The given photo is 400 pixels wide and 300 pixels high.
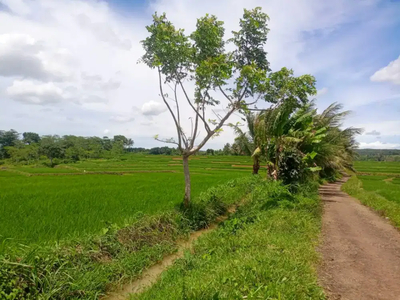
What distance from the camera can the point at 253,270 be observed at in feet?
10.3

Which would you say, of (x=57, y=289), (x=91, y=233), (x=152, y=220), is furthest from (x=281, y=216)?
(x=57, y=289)

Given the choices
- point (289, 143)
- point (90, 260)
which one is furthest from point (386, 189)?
point (90, 260)

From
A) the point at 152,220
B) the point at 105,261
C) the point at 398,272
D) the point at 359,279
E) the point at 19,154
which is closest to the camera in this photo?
the point at 359,279

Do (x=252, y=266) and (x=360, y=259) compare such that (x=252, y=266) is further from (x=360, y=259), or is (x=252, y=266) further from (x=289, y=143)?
(x=289, y=143)

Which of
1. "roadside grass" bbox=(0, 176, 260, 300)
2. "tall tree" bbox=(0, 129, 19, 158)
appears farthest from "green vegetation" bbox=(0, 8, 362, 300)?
"tall tree" bbox=(0, 129, 19, 158)

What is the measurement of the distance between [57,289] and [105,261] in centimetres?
108

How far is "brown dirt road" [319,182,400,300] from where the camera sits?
10.3ft

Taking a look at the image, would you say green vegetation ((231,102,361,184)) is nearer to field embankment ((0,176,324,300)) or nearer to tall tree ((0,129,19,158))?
field embankment ((0,176,324,300))

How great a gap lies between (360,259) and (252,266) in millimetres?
Result: 2100

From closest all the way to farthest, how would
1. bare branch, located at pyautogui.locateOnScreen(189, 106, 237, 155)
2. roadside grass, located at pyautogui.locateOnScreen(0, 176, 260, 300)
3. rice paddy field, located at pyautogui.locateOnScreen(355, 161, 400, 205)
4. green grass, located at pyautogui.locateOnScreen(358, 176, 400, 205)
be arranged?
roadside grass, located at pyautogui.locateOnScreen(0, 176, 260, 300) < bare branch, located at pyautogui.locateOnScreen(189, 106, 237, 155) < green grass, located at pyautogui.locateOnScreen(358, 176, 400, 205) < rice paddy field, located at pyautogui.locateOnScreen(355, 161, 400, 205)

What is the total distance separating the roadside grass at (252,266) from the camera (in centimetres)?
281

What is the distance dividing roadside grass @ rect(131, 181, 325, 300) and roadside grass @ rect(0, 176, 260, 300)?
1.98 feet

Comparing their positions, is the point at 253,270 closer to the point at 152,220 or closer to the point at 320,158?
the point at 152,220

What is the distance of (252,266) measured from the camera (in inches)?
128
